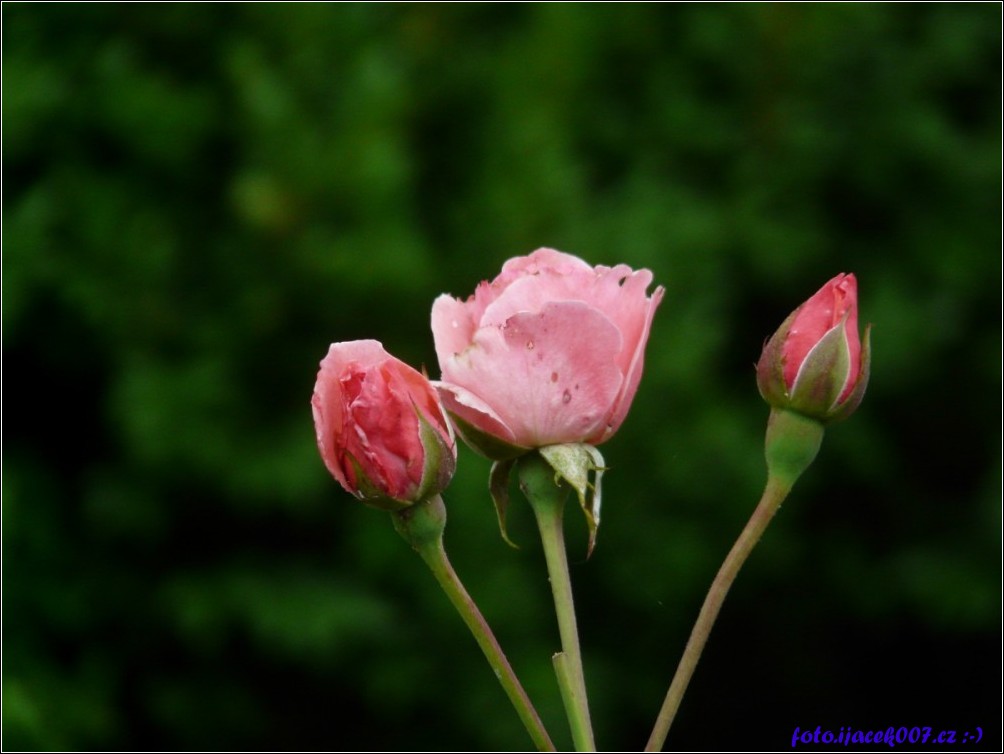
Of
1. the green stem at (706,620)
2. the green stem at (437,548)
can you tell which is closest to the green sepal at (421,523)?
the green stem at (437,548)

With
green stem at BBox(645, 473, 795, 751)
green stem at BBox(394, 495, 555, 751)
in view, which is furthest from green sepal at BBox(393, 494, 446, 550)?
green stem at BBox(645, 473, 795, 751)

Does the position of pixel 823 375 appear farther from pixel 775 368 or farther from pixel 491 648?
pixel 491 648

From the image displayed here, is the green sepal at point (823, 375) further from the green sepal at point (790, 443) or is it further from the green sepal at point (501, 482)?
the green sepal at point (501, 482)

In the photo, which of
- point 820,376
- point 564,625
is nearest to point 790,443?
point 820,376

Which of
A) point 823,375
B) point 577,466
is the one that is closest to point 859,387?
point 823,375

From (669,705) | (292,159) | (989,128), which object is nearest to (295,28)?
(292,159)

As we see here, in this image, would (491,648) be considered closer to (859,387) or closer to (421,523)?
(421,523)

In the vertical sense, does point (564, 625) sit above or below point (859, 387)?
below
